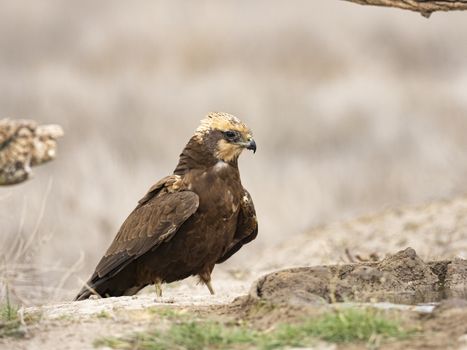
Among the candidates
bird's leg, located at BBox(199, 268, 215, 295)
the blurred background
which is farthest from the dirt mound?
the blurred background

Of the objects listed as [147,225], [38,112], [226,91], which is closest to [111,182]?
[38,112]

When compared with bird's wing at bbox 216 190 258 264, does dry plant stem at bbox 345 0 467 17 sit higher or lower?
higher

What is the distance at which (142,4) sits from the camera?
60.8 ft

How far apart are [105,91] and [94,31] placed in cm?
177

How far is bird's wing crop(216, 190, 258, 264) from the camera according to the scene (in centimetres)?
906

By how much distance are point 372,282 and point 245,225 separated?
6.39ft

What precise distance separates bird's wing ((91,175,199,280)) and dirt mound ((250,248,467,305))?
1.39m

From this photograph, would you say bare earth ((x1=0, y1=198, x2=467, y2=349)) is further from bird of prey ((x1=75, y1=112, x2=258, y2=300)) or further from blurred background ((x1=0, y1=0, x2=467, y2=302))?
blurred background ((x1=0, y1=0, x2=467, y2=302))

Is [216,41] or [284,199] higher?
[216,41]

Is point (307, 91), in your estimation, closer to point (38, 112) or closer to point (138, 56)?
point (138, 56)

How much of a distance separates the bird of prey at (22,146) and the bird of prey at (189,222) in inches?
85.8

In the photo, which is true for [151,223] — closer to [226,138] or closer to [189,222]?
[189,222]

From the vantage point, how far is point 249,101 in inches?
639

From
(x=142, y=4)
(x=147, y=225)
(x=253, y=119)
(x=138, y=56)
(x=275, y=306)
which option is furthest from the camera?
(x=142, y=4)
